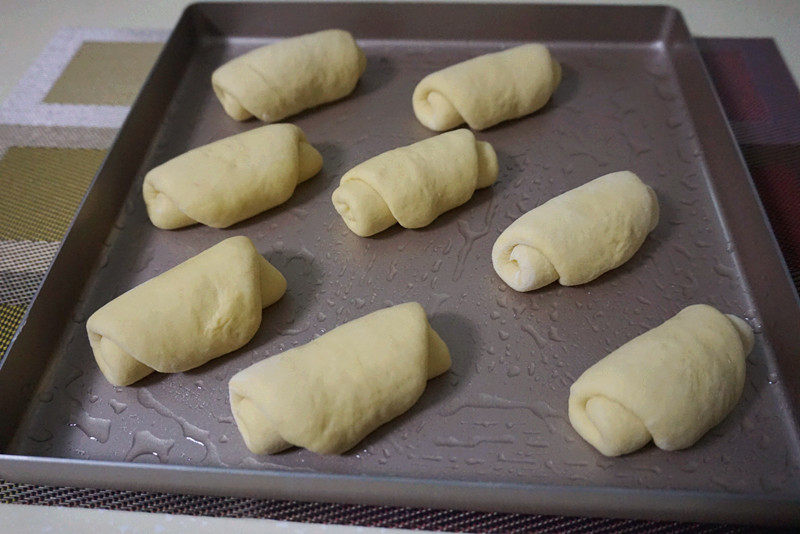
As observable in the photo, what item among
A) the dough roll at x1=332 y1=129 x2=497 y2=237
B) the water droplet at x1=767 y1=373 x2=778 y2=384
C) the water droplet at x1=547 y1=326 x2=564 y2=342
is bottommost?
the water droplet at x1=767 y1=373 x2=778 y2=384

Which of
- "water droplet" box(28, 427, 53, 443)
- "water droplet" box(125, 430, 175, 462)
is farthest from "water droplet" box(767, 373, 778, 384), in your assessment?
"water droplet" box(28, 427, 53, 443)

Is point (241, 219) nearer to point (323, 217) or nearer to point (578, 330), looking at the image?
point (323, 217)

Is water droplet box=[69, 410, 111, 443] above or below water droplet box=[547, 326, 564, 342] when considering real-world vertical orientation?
above

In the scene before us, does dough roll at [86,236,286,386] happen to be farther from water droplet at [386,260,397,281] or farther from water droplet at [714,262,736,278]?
water droplet at [714,262,736,278]

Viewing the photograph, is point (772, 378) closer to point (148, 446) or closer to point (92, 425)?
point (148, 446)

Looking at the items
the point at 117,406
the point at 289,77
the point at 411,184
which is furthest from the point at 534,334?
the point at 289,77

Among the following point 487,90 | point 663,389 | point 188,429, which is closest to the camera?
point 663,389

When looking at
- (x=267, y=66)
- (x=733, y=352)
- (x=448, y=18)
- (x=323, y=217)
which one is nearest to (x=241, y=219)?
(x=323, y=217)
